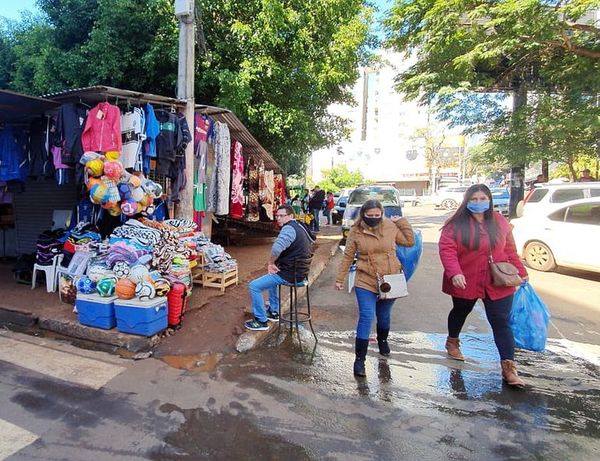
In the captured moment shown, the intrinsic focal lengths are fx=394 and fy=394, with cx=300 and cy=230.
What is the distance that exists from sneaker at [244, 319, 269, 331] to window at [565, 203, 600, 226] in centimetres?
675

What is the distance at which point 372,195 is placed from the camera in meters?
12.5

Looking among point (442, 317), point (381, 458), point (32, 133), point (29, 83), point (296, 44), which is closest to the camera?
point (381, 458)

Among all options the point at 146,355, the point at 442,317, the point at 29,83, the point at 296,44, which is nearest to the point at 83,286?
the point at 146,355

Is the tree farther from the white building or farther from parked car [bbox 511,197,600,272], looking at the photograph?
the white building

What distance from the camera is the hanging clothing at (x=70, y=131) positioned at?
5.26 m

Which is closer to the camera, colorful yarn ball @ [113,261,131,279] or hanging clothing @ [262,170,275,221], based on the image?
colorful yarn ball @ [113,261,131,279]

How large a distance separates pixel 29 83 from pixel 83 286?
1045cm

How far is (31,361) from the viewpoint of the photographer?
4.08 meters

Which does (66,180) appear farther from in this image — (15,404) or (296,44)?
(296,44)

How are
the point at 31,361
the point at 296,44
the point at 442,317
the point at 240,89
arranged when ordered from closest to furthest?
the point at 31,361
the point at 442,317
the point at 240,89
the point at 296,44

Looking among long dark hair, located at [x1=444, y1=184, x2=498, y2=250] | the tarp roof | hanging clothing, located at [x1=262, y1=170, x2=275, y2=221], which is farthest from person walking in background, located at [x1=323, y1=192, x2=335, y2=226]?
long dark hair, located at [x1=444, y1=184, x2=498, y2=250]

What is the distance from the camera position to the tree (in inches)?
378

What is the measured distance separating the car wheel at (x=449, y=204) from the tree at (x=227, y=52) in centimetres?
2240

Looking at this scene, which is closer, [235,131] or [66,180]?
[66,180]
